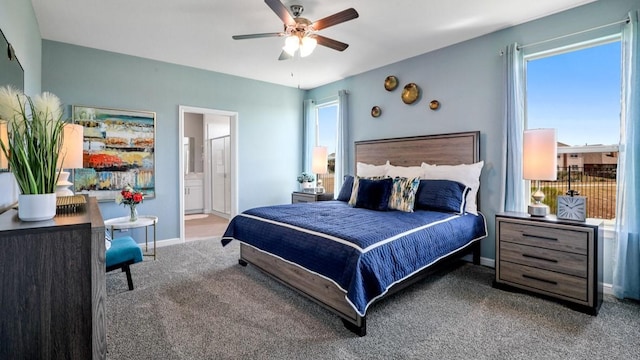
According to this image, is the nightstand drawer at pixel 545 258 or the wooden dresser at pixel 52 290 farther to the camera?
the nightstand drawer at pixel 545 258

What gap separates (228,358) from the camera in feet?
6.07

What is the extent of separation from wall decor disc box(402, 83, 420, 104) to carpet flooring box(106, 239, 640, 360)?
236 cm

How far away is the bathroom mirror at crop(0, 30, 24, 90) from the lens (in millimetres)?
1670

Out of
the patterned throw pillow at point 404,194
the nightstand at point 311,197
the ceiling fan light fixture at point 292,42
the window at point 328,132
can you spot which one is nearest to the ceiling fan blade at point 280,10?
the ceiling fan light fixture at point 292,42

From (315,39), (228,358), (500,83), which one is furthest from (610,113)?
(228,358)

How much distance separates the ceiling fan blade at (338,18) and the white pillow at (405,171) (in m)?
2.05

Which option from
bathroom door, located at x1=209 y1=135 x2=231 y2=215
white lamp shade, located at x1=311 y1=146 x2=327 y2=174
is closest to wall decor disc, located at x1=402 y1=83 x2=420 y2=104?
white lamp shade, located at x1=311 y1=146 x2=327 y2=174

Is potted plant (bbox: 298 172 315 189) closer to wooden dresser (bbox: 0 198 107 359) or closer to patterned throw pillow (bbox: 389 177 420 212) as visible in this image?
patterned throw pillow (bbox: 389 177 420 212)

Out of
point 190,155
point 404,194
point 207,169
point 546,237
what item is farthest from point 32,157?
point 190,155

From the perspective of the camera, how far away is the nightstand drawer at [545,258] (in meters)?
2.43

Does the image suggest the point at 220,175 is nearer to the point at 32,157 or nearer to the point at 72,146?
the point at 72,146

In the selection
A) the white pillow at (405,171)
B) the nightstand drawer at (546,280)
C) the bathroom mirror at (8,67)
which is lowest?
the nightstand drawer at (546,280)

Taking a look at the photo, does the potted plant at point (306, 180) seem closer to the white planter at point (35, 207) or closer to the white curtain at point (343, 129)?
the white curtain at point (343, 129)

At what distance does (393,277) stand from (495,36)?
2.98 m
